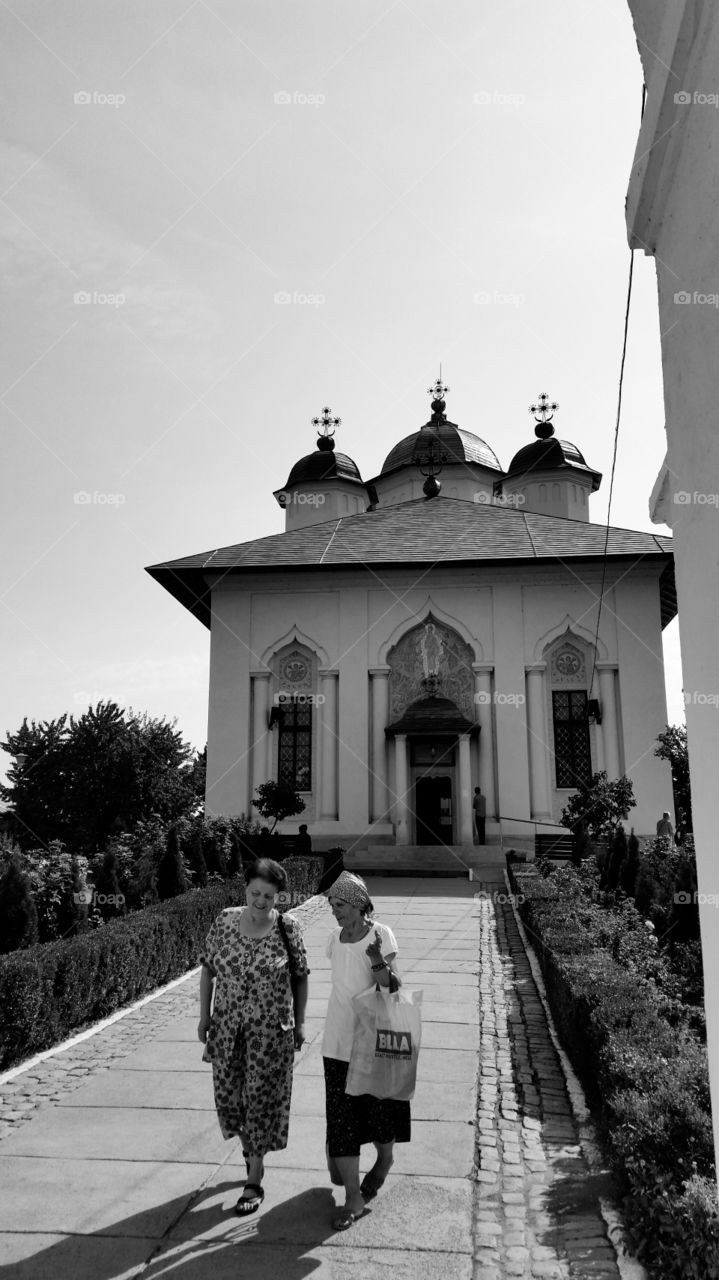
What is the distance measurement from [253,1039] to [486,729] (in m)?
19.5

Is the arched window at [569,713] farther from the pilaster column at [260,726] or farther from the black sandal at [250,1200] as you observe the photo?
the black sandal at [250,1200]

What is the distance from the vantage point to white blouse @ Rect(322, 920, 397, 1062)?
420 cm

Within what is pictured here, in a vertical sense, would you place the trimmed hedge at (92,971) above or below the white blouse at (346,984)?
below

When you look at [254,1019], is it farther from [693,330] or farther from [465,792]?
[465,792]

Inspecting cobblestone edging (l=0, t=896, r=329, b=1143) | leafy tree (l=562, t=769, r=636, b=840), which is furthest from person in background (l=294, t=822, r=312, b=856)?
cobblestone edging (l=0, t=896, r=329, b=1143)

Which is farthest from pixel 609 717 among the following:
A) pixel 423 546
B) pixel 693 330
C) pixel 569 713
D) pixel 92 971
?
pixel 693 330

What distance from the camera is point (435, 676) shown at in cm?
2377

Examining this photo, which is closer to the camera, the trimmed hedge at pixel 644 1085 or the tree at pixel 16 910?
the trimmed hedge at pixel 644 1085

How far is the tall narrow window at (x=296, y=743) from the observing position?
23.7 m

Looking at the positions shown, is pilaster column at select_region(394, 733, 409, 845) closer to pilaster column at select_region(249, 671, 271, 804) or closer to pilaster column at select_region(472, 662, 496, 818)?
pilaster column at select_region(472, 662, 496, 818)

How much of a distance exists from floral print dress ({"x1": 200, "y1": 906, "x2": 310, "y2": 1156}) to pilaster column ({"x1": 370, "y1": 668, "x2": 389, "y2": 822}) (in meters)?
18.8

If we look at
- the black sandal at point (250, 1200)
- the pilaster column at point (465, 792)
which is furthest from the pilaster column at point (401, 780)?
the black sandal at point (250, 1200)

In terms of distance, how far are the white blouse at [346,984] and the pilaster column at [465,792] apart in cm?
1833

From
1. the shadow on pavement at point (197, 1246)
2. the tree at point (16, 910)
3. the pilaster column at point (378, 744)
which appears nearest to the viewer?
the shadow on pavement at point (197, 1246)
